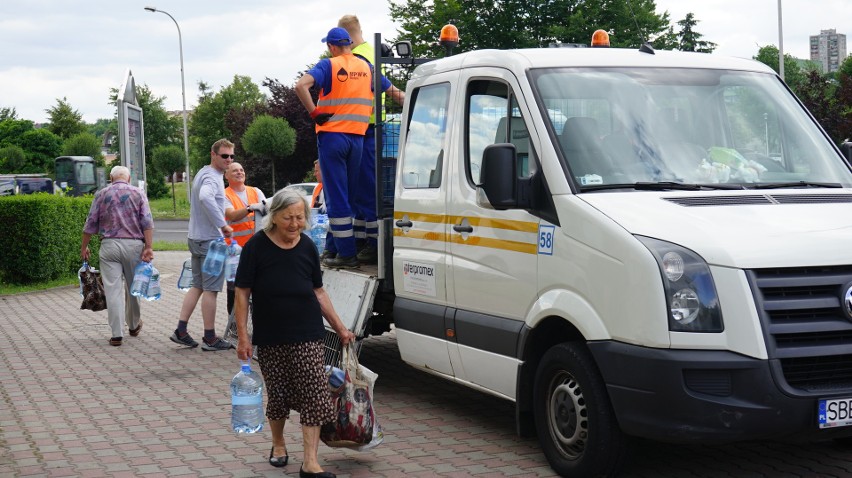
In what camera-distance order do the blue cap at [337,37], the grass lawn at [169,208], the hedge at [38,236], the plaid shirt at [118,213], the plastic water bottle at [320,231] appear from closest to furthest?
the blue cap at [337,37] → the plastic water bottle at [320,231] → the plaid shirt at [118,213] → the hedge at [38,236] → the grass lawn at [169,208]

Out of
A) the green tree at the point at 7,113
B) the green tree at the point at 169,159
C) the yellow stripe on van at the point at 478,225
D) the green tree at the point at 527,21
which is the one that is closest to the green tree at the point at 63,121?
the green tree at the point at 7,113

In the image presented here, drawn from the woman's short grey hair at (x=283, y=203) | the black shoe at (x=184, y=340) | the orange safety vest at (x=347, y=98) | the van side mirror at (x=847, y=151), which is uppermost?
the orange safety vest at (x=347, y=98)

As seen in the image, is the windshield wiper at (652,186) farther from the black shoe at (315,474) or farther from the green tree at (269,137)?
the green tree at (269,137)

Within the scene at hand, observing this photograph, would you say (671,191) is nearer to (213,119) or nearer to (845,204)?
(845,204)

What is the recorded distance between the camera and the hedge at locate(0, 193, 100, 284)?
683 inches

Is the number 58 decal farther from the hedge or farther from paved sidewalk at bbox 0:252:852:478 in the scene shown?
the hedge

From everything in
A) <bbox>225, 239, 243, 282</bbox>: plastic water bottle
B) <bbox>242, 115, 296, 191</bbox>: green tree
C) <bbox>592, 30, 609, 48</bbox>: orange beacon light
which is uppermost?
<bbox>242, 115, 296, 191</bbox>: green tree

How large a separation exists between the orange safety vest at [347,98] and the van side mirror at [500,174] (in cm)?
276

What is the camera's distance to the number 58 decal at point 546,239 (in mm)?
5984

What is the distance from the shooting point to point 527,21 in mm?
37219

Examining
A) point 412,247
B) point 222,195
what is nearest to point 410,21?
point 222,195

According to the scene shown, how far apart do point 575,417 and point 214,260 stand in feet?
18.8

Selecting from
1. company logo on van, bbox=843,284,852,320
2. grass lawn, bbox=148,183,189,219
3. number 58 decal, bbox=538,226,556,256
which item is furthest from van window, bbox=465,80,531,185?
grass lawn, bbox=148,183,189,219

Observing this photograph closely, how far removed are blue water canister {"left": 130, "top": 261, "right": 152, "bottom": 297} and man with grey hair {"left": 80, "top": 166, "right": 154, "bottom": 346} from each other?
92mm
